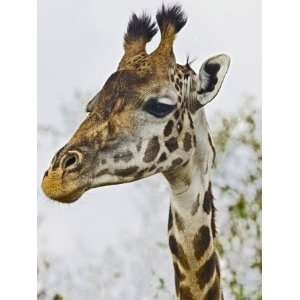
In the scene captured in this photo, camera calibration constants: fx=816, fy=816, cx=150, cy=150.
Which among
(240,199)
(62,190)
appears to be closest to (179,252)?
(240,199)

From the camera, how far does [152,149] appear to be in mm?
1786

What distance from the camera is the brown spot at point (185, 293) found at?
1.81m

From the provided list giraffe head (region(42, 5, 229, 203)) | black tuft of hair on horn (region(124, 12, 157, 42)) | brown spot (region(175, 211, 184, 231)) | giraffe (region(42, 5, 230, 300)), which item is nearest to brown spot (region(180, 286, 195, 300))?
giraffe (region(42, 5, 230, 300))

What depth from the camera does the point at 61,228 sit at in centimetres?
180

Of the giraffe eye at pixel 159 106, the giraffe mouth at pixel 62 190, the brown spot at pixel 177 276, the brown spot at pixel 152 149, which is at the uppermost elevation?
the giraffe eye at pixel 159 106

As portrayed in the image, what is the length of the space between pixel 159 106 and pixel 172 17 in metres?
0.20

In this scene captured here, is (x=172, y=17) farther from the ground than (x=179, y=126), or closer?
farther from the ground

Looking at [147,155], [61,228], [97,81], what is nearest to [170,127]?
[147,155]

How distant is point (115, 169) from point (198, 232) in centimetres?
23

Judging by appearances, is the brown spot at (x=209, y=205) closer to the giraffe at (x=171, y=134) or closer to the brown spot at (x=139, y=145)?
the giraffe at (x=171, y=134)

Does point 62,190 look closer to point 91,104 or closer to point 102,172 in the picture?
point 102,172

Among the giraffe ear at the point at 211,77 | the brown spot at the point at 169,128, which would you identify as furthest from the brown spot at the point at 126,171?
the giraffe ear at the point at 211,77

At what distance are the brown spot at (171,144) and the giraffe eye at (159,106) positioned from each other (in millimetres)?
57
